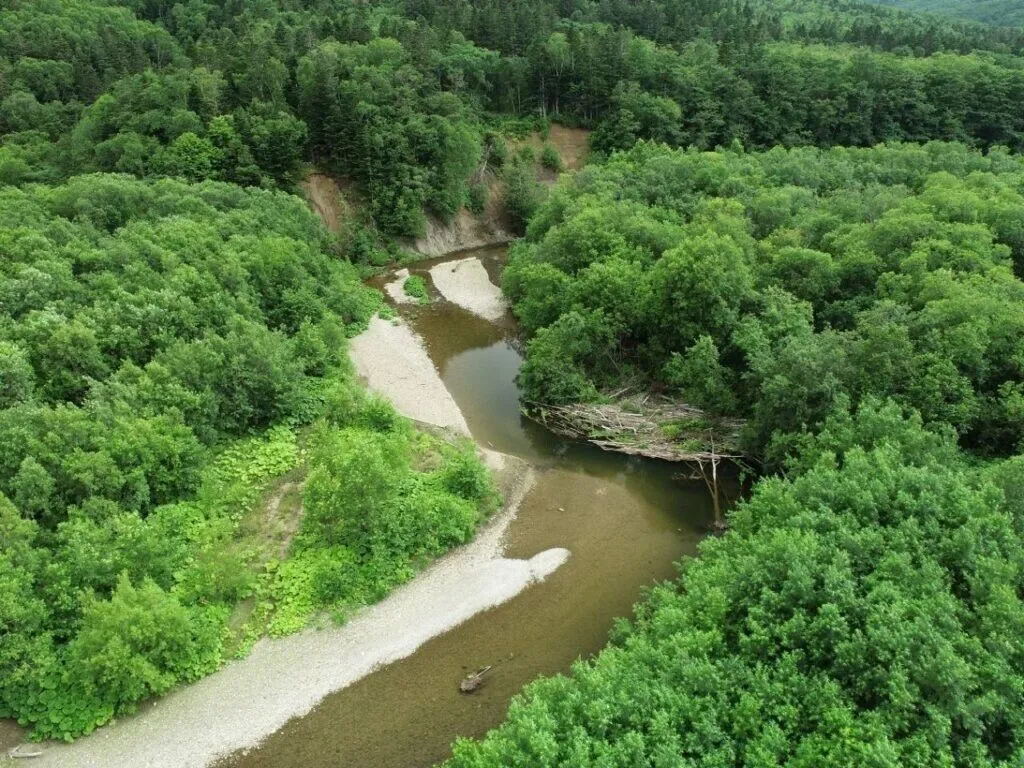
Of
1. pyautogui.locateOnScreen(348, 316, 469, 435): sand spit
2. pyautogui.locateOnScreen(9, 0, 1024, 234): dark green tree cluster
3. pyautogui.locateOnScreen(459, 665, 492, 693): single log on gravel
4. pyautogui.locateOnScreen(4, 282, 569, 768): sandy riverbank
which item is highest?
pyautogui.locateOnScreen(9, 0, 1024, 234): dark green tree cluster

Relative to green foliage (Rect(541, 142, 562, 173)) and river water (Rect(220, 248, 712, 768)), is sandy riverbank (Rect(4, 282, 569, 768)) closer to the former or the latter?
river water (Rect(220, 248, 712, 768))

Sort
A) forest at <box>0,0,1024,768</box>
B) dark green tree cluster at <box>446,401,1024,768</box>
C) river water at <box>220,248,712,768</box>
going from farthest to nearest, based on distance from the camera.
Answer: river water at <box>220,248,712,768</box> < forest at <box>0,0,1024,768</box> < dark green tree cluster at <box>446,401,1024,768</box>

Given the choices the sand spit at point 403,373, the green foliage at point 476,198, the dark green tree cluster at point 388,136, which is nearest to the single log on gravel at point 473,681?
the sand spit at point 403,373

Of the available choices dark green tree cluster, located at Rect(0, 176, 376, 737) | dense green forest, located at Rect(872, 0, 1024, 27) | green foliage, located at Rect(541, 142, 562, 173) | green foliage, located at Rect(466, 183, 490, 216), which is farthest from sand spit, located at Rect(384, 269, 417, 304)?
dense green forest, located at Rect(872, 0, 1024, 27)

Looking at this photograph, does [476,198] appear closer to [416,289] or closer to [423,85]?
[423,85]

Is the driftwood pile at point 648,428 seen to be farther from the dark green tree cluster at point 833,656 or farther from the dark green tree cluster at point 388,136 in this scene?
the dark green tree cluster at point 388,136

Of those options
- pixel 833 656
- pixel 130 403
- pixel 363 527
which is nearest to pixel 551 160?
pixel 130 403

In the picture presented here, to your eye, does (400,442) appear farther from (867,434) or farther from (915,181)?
(915,181)
